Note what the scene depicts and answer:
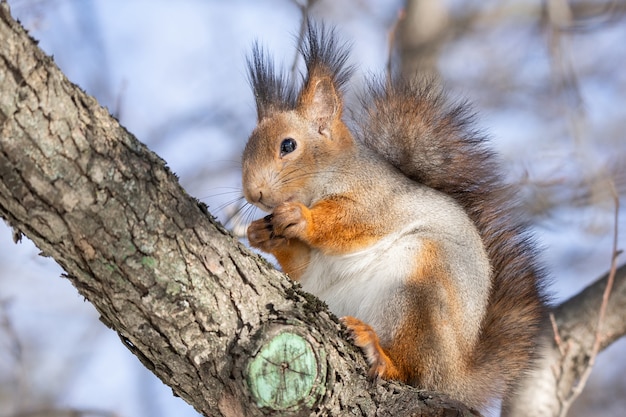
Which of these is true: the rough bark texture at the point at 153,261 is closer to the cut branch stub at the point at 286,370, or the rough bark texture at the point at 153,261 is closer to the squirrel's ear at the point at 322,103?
the cut branch stub at the point at 286,370

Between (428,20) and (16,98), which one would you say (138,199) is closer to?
(16,98)

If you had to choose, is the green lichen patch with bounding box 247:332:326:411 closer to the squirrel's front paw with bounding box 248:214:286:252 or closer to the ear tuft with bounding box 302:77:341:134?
the squirrel's front paw with bounding box 248:214:286:252

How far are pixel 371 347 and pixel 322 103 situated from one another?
107cm

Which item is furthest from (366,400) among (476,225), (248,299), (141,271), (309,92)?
(309,92)

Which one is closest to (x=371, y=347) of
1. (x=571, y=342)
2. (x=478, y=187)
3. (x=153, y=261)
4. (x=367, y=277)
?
(x=367, y=277)

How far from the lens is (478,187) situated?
9.04 ft

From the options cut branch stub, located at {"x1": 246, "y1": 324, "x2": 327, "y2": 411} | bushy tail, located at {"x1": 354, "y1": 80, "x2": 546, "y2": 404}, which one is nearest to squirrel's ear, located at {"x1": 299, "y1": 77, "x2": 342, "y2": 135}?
bushy tail, located at {"x1": 354, "y1": 80, "x2": 546, "y2": 404}

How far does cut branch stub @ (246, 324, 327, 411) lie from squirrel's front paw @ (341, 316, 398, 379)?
0.77 ft

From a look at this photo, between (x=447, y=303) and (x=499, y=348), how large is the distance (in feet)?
0.80

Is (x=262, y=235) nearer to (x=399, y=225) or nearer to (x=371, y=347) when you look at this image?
(x=399, y=225)

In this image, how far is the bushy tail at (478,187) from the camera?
247 cm

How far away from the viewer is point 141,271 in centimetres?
175

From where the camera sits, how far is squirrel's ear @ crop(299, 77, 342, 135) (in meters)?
2.91

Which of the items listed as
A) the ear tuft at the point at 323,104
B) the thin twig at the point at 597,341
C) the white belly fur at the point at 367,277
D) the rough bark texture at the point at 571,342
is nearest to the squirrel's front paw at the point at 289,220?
the white belly fur at the point at 367,277
